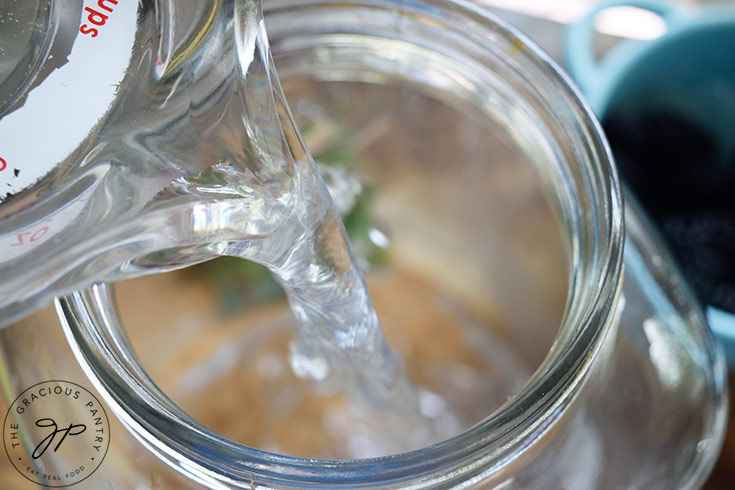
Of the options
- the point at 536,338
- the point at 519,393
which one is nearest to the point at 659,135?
the point at 536,338

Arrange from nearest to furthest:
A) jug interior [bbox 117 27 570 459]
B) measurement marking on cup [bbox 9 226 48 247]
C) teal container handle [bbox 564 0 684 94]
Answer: measurement marking on cup [bbox 9 226 48 247]
jug interior [bbox 117 27 570 459]
teal container handle [bbox 564 0 684 94]

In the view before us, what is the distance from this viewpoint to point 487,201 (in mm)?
488

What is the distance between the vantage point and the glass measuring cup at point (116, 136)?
25cm

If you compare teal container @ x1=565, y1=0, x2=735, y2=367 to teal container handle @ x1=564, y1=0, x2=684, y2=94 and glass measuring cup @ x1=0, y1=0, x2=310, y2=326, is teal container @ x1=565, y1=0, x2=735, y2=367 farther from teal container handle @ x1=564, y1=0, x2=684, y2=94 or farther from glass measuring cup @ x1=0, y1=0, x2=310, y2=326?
glass measuring cup @ x1=0, y1=0, x2=310, y2=326

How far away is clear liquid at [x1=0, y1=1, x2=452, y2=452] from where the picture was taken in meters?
0.25

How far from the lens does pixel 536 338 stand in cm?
49

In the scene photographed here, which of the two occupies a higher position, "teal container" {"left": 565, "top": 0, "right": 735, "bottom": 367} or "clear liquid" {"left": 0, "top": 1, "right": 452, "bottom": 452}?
"teal container" {"left": 565, "top": 0, "right": 735, "bottom": 367}

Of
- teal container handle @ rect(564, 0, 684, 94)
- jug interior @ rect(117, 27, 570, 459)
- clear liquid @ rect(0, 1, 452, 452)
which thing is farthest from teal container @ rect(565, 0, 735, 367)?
clear liquid @ rect(0, 1, 452, 452)

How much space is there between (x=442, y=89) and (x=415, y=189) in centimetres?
9

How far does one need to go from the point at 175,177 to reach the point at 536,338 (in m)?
0.29

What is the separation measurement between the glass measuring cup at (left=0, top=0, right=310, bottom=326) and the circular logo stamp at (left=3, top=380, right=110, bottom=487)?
0.08 meters

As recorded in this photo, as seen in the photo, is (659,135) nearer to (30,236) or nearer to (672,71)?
(672,71)

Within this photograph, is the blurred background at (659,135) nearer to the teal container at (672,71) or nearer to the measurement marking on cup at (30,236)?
the teal container at (672,71)

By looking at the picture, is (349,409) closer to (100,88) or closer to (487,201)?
(487,201)
